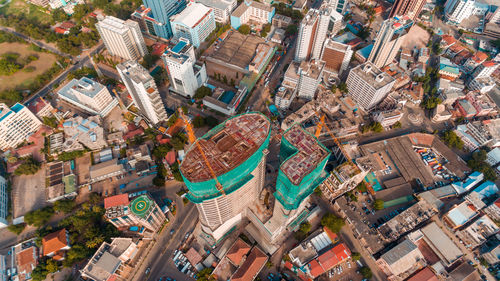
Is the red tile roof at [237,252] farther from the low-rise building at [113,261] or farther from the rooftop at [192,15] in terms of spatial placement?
the rooftop at [192,15]

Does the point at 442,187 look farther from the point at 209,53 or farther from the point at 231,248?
the point at 209,53

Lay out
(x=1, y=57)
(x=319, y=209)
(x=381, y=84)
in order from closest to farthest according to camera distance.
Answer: (x=319, y=209)
(x=381, y=84)
(x=1, y=57)

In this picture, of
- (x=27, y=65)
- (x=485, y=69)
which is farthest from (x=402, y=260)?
(x=27, y=65)

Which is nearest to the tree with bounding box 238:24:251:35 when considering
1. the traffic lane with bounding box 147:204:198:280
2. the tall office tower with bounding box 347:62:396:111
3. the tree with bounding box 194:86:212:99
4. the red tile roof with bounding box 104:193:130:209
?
the tree with bounding box 194:86:212:99

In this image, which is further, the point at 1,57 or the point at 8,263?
the point at 1,57

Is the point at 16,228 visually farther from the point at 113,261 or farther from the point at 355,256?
the point at 355,256

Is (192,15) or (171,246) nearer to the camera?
(171,246)

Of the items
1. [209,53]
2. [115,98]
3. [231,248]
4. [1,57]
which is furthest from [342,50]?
[1,57]

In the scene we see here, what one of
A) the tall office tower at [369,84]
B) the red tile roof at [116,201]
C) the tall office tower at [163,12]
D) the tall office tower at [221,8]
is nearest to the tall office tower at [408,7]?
the tall office tower at [369,84]
